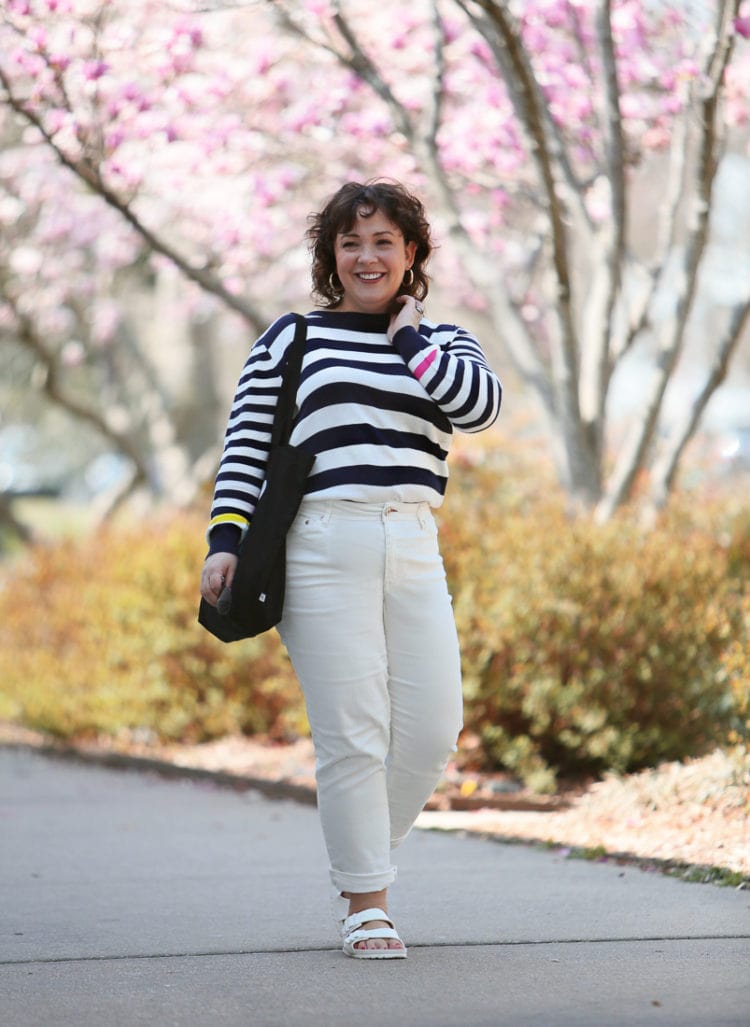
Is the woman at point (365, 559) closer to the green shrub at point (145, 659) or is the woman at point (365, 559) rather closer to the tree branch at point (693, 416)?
the green shrub at point (145, 659)

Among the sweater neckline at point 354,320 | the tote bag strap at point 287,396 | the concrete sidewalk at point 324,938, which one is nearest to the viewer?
the concrete sidewalk at point 324,938

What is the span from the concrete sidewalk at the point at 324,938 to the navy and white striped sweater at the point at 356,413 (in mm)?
973

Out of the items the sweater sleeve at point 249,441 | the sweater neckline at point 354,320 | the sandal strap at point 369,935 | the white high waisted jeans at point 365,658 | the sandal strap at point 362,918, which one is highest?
the sweater neckline at point 354,320

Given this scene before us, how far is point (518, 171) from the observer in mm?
10383

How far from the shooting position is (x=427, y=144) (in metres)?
8.13

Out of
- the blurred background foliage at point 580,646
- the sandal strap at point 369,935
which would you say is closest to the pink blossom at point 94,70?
the blurred background foliage at point 580,646

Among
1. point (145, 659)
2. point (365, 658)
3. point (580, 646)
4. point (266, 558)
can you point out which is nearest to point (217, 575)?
point (266, 558)

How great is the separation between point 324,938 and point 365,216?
1.73 metres

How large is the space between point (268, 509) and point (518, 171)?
282 inches

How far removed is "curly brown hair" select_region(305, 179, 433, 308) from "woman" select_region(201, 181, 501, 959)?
0.12 metres

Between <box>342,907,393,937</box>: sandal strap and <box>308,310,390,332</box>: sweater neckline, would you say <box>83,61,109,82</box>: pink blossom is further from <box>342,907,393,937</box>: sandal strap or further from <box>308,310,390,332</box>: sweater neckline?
<box>342,907,393,937</box>: sandal strap

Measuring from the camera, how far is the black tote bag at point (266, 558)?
3.61 m

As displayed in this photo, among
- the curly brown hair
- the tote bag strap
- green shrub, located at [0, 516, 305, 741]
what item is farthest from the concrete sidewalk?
green shrub, located at [0, 516, 305, 741]

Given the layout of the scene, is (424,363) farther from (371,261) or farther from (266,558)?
(266,558)
